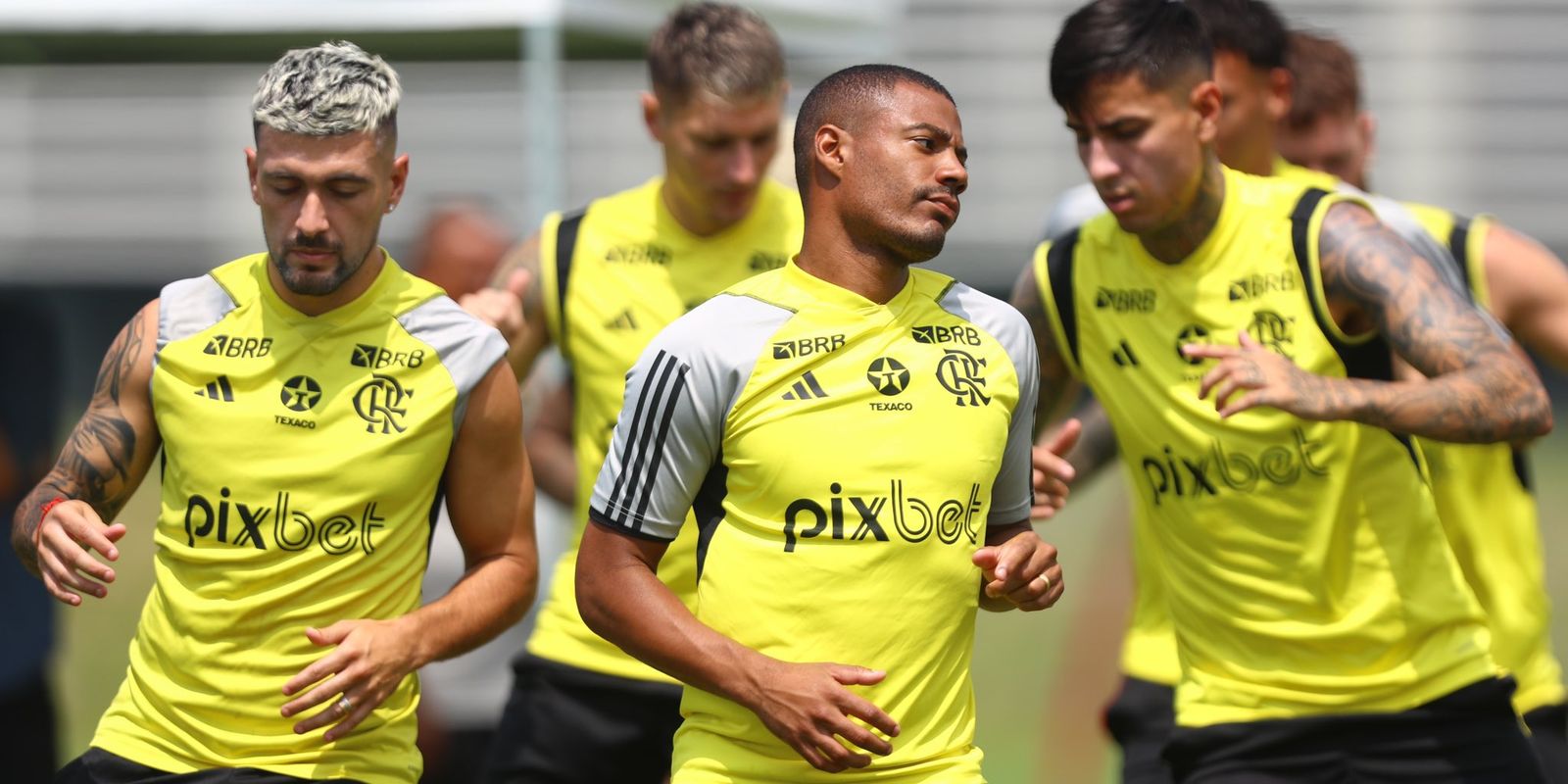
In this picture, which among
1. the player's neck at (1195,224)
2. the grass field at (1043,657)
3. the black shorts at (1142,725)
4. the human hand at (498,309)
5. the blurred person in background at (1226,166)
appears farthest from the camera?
the grass field at (1043,657)

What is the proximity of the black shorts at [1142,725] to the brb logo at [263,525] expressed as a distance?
A: 7.93 feet

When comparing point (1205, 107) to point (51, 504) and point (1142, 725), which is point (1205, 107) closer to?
point (1142, 725)

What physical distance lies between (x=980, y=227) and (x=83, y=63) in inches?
470

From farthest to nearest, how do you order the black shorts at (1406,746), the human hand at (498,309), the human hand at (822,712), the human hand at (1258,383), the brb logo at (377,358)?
the human hand at (498,309) → the black shorts at (1406,746) → the brb logo at (377,358) → the human hand at (1258,383) → the human hand at (822,712)

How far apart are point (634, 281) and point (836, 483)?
2046mm

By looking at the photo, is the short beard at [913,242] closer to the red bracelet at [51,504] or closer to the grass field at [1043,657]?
the red bracelet at [51,504]

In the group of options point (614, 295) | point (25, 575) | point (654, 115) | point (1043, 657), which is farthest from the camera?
point (1043, 657)

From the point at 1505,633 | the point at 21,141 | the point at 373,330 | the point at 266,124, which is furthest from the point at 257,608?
the point at 21,141

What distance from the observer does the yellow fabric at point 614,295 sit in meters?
5.96

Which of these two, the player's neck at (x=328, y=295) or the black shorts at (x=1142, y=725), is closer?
the player's neck at (x=328, y=295)

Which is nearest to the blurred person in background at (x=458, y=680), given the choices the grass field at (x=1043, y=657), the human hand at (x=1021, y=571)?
the grass field at (x=1043, y=657)

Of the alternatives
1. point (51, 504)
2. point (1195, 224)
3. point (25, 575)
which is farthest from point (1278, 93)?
point (25, 575)

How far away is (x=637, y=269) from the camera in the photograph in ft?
20.0

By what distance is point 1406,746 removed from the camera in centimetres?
497
